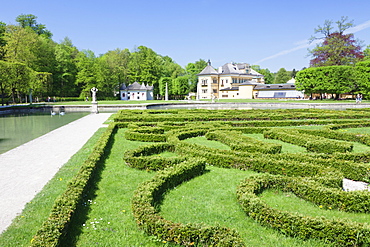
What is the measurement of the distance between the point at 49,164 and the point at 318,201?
676 centimetres

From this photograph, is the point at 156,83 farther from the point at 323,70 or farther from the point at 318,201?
the point at 318,201

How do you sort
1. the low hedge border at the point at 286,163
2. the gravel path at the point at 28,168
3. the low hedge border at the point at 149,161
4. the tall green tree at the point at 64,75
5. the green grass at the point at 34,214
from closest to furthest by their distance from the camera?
the green grass at the point at 34,214, the gravel path at the point at 28,168, the low hedge border at the point at 286,163, the low hedge border at the point at 149,161, the tall green tree at the point at 64,75

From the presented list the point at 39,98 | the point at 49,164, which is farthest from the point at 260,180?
the point at 39,98

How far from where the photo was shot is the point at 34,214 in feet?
14.5

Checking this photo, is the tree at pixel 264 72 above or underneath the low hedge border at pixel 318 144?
above

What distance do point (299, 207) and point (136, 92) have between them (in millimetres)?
61576

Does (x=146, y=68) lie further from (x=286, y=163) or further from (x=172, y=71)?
(x=286, y=163)

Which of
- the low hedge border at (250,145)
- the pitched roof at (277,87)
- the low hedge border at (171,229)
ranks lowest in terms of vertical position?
the low hedge border at (171,229)

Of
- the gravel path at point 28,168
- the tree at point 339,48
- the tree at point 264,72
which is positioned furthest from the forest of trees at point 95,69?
the gravel path at point 28,168

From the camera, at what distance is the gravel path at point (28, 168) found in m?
4.88

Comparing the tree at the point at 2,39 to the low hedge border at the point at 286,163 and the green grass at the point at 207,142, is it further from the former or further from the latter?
the low hedge border at the point at 286,163

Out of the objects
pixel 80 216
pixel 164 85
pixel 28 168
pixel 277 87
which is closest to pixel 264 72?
pixel 277 87

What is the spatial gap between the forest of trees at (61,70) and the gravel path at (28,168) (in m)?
33.0

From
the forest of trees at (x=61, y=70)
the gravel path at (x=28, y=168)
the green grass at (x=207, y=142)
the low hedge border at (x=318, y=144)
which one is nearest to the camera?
the gravel path at (x=28, y=168)
